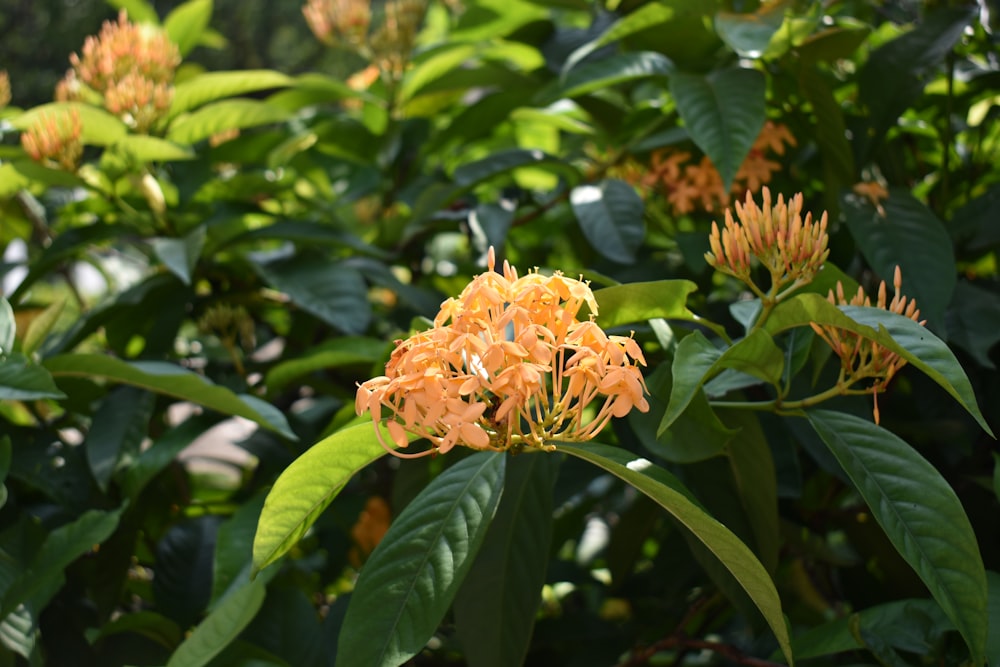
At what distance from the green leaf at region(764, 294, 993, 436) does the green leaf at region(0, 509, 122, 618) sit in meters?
0.60

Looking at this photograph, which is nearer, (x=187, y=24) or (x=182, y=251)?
(x=182, y=251)

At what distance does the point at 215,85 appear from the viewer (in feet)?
4.30

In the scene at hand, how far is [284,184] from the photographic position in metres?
1.33

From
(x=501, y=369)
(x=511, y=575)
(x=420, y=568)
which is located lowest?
(x=511, y=575)

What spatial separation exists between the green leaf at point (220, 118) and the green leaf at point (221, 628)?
702mm

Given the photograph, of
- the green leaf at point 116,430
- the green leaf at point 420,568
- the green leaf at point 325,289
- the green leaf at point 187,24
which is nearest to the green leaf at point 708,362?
the green leaf at point 420,568

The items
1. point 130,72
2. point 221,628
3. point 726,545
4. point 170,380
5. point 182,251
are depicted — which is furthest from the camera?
point 130,72

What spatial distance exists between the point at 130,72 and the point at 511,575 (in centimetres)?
87

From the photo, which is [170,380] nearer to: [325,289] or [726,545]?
[325,289]

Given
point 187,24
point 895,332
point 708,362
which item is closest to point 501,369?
point 708,362

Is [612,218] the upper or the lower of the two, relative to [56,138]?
lower

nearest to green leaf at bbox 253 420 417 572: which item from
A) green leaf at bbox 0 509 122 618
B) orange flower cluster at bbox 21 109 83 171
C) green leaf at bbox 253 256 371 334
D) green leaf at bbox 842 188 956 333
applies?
green leaf at bbox 0 509 122 618

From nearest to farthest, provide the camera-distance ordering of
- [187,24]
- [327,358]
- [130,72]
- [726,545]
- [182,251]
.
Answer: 1. [726,545]
2. [327,358]
3. [182,251]
4. [130,72]
5. [187,24]

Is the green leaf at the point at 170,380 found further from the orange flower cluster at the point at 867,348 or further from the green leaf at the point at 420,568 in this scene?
the orange flower cluster at the point at 867,348
